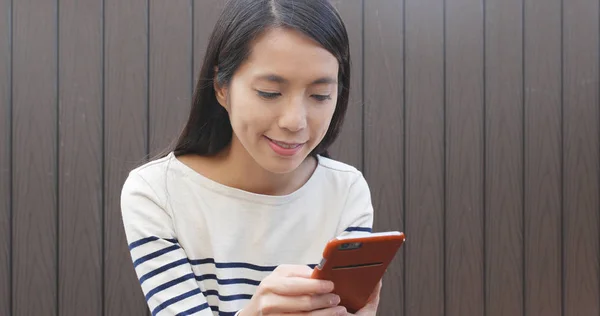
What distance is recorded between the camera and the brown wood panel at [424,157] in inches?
83.0

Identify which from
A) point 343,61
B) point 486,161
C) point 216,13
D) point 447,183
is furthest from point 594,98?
point 343,61

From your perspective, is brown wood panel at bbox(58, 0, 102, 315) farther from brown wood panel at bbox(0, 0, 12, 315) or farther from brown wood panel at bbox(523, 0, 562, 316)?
brown wood panel at bbox(523, 0, 562, 316)

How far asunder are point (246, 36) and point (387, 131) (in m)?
1.23

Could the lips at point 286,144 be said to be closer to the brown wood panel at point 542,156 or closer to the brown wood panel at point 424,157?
the brown wood panel at point 424,157

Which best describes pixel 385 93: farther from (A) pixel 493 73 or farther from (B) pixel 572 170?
(B) pixel 572 170

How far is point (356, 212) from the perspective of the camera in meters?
1.14

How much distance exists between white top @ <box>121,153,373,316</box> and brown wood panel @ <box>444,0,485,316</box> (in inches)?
42.6

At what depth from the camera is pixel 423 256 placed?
2.11 metres

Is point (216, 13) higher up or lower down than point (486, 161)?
higher up

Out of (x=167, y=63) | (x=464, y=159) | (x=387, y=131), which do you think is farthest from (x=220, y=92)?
(x=464, y=159)

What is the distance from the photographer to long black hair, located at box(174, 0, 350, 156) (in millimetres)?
922

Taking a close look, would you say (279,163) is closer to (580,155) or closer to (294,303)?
(294,303)

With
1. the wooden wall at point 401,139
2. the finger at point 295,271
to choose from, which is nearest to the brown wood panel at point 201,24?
the wooden wall at point 401,139

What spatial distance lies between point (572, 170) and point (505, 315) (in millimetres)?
552
